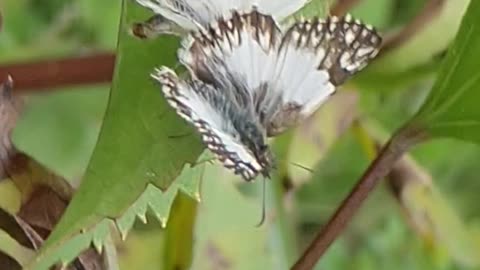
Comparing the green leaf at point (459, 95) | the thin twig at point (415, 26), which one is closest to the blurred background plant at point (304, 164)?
the thin twig at point (415, 26)

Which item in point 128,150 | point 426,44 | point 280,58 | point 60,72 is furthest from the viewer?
point 426,44

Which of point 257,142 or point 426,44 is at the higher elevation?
point 257,142

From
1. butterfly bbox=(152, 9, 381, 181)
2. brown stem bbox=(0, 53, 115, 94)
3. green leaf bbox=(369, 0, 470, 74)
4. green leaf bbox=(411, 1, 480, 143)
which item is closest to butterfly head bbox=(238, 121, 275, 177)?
butterfly bbox=(152, 9, 381, 181)

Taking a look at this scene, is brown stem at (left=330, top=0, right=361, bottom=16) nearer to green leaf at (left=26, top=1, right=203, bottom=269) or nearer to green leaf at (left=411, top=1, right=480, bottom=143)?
green leaf at (left=411, top=1, right=480, bottom=143)

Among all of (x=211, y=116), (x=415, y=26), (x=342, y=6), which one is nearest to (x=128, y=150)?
(x=211, y=116)

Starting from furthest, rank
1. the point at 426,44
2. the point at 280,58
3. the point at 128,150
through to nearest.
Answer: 1. the point at 426,44
2. the point at 280,58
3. the point at 128,150

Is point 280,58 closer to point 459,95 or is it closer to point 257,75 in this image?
point 257,75

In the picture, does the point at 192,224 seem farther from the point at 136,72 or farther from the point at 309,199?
the point at 309,199
